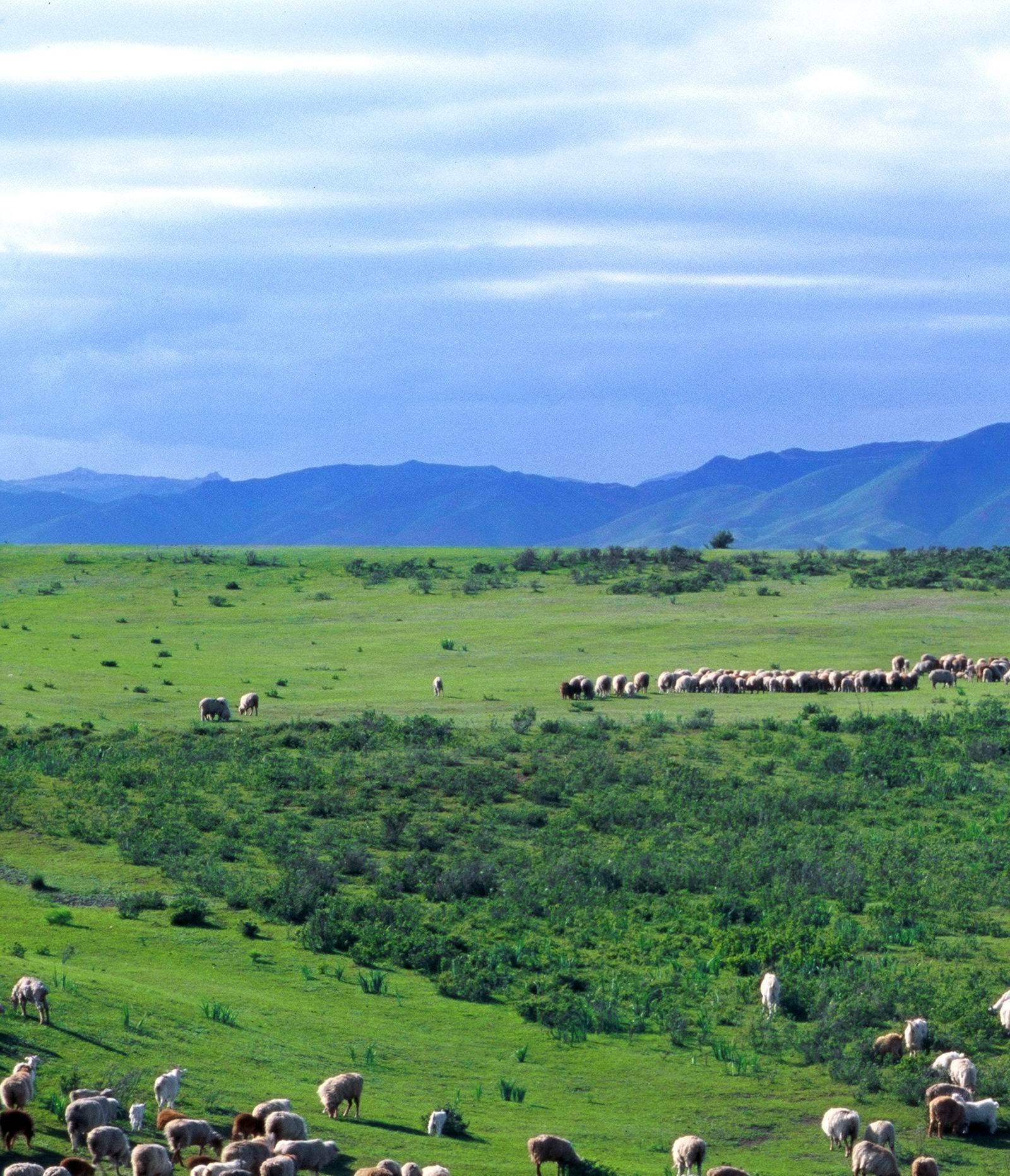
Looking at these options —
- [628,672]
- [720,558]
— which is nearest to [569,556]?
[720,558]

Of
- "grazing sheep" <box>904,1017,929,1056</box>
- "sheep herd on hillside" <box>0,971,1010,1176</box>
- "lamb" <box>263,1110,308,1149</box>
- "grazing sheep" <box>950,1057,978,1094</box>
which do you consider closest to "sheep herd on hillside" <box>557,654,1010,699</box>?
"grazing sheep" <box>904,1017,929,1056</box>

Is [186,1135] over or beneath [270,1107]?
over

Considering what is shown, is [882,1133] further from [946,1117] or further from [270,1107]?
[270,1107]

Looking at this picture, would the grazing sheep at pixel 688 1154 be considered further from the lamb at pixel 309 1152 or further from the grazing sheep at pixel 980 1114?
the grazing sheep at pixel 980 1114

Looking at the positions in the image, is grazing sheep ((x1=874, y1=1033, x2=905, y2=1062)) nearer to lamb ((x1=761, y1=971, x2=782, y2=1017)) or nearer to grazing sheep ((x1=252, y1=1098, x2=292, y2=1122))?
lamb ((x1=761, y1=971, x2=782, y2=1017))

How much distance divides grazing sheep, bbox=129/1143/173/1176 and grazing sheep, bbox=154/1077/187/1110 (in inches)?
80.7

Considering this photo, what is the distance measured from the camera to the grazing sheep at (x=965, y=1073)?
65.7 feet

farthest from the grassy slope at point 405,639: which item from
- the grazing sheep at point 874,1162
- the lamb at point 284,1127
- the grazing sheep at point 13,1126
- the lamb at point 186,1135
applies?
the grazing sheep at point 13,1126

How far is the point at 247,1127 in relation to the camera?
51.9 ft

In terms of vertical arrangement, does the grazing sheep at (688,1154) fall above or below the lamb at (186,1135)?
below

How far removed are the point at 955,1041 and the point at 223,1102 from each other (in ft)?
35.1

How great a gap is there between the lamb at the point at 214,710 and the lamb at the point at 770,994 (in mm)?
25389

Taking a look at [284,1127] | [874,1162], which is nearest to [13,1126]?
[284,1127]

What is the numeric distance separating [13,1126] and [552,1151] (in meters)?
5.28
